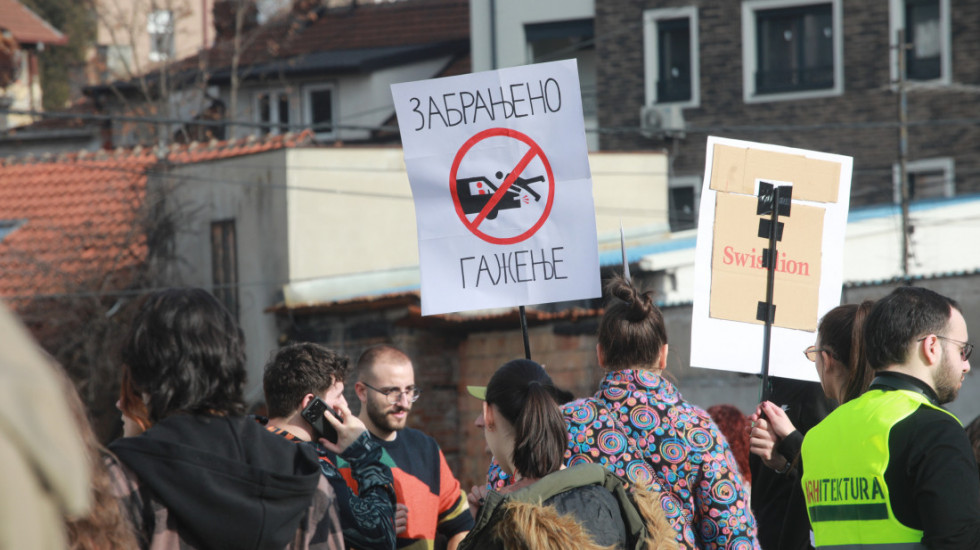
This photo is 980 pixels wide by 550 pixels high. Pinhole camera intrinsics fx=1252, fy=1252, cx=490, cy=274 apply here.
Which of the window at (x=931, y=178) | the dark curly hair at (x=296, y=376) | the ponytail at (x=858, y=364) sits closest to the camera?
the ponytail at (x=858, y=364)

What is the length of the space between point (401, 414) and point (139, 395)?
2144 mm

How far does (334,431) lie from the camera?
434 cm

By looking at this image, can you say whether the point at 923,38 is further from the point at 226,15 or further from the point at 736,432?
the point at 736,432

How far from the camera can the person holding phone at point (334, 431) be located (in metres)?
4.09

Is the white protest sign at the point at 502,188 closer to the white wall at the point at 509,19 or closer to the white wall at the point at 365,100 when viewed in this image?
the white wall at the point at 509,19

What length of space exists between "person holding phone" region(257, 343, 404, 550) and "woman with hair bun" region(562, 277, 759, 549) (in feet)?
2.10

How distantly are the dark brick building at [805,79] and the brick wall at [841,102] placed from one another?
2 cm

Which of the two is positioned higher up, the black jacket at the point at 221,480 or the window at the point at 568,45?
the window at the point at 568,45

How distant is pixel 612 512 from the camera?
349cm

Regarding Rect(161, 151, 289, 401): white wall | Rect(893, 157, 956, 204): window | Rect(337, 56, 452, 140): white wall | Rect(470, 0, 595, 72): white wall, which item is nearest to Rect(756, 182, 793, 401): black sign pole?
Rect(161, 151, 289, 401): white wall

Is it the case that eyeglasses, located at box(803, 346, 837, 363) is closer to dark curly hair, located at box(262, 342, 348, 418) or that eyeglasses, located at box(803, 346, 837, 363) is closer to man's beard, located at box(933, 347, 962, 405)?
man's beard, located at box(933, 347, 962, 405)

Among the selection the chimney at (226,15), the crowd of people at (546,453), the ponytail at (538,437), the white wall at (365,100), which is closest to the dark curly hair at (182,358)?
the crowd of people at (546,453)

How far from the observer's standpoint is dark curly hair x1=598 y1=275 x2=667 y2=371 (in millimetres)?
4270

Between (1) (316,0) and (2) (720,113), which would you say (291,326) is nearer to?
(2) (720,113)
